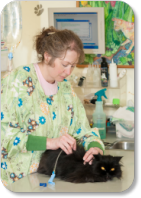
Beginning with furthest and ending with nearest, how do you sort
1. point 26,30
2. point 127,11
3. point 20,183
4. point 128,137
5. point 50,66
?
1. point 26,30
2. point 127,11
3. point 128,137
4. point 50,66
5. point 20,183

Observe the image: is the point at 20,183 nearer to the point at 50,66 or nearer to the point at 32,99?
the point at 32,99

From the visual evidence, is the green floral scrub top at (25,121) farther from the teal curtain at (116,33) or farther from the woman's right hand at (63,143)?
the teal curtain at (116,33)

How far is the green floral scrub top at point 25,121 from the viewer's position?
118 centimetres

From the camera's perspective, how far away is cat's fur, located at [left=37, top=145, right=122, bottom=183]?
1093 mm

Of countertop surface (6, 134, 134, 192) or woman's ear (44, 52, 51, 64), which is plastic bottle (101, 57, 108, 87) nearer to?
woman's ear (44, 52, 51, 64)

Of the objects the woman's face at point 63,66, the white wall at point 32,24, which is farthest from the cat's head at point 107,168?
the white wall at point 32,24

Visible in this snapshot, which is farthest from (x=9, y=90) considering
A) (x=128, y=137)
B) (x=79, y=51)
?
(x=128, y=137)

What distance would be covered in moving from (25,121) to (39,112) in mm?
92

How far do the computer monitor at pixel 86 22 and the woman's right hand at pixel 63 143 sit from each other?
1.27 meters

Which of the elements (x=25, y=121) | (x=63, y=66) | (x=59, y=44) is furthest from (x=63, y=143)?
(x=59, y=44)

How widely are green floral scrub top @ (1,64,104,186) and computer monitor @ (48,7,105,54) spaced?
1.00 metres

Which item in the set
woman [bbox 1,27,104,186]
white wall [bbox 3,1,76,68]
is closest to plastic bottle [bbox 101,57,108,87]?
white wall [bbox 3,1,76,68]

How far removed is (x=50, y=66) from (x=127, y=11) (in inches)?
51.3
